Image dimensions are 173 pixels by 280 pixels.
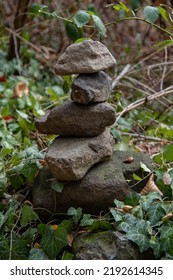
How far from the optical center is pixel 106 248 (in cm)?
199

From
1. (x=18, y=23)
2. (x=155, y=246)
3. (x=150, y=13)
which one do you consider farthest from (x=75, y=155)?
(x=18, y=23)

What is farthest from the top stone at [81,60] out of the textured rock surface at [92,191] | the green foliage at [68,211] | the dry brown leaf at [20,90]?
the dry brown leaf at [20,90]

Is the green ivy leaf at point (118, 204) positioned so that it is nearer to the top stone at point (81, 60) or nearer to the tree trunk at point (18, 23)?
the top stone at point (81, 60)

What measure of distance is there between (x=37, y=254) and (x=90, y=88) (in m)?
0.73

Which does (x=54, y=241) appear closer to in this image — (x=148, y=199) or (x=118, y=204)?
(x=118, y=204)

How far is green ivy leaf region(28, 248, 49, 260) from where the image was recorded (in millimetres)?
2029

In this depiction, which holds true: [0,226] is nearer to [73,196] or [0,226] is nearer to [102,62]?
[73,196]

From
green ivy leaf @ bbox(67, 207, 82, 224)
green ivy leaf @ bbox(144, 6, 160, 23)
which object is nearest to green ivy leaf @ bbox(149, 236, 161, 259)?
green ivy leaf @ bbox(67, 207, 82, 224)

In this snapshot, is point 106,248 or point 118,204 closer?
point 106,248

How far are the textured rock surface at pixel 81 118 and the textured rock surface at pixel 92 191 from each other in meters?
0.18

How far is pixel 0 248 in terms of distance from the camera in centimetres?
212

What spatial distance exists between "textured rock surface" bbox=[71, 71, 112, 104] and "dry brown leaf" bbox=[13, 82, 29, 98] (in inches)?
71.7

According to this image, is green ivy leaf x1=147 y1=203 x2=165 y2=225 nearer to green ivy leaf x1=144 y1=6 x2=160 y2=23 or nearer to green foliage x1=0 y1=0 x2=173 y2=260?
green foliage x1=0 y1=0 x2=173 y2=260
